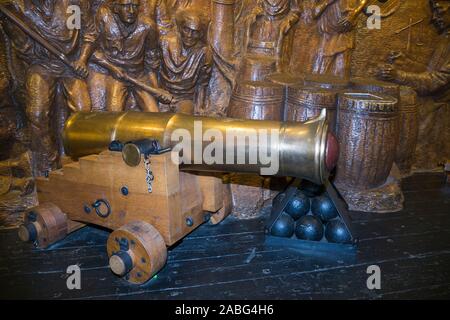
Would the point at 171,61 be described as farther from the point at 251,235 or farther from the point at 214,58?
the point at 251,235

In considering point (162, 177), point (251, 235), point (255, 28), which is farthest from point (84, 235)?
point (255, 28)

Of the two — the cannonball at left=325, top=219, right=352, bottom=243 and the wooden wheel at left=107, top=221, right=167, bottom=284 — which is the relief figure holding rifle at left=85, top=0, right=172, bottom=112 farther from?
the cannonball at left=325, top=219, right=352, bottom=243

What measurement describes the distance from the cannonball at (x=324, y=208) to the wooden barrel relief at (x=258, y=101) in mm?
958

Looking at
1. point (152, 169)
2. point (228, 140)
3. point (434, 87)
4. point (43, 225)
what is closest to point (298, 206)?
point (228, 140)

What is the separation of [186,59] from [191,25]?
1.11ft

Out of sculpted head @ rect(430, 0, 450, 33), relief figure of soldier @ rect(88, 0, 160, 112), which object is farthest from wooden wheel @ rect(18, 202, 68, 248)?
sculpted head @ rect(430, 0, 450, 33)

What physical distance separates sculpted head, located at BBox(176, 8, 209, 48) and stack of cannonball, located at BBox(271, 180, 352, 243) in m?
1.92

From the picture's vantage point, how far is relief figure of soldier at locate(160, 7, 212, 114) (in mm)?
3867

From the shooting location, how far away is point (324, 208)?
9.72ft

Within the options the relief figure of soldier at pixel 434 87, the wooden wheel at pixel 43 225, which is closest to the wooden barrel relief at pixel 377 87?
the relief figure of soldier at pixel 434 87

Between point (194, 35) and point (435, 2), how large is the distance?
3096mm

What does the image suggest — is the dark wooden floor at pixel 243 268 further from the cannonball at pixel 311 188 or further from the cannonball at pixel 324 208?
the cannonball at pixel 311 188

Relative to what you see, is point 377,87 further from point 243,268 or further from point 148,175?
point 148,175

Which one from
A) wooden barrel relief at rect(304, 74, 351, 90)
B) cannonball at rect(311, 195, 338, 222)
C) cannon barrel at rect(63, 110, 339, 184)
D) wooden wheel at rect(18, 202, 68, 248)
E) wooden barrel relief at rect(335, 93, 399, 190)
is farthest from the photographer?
wooden barrel relief at rect(304, 74, 351, 90)
